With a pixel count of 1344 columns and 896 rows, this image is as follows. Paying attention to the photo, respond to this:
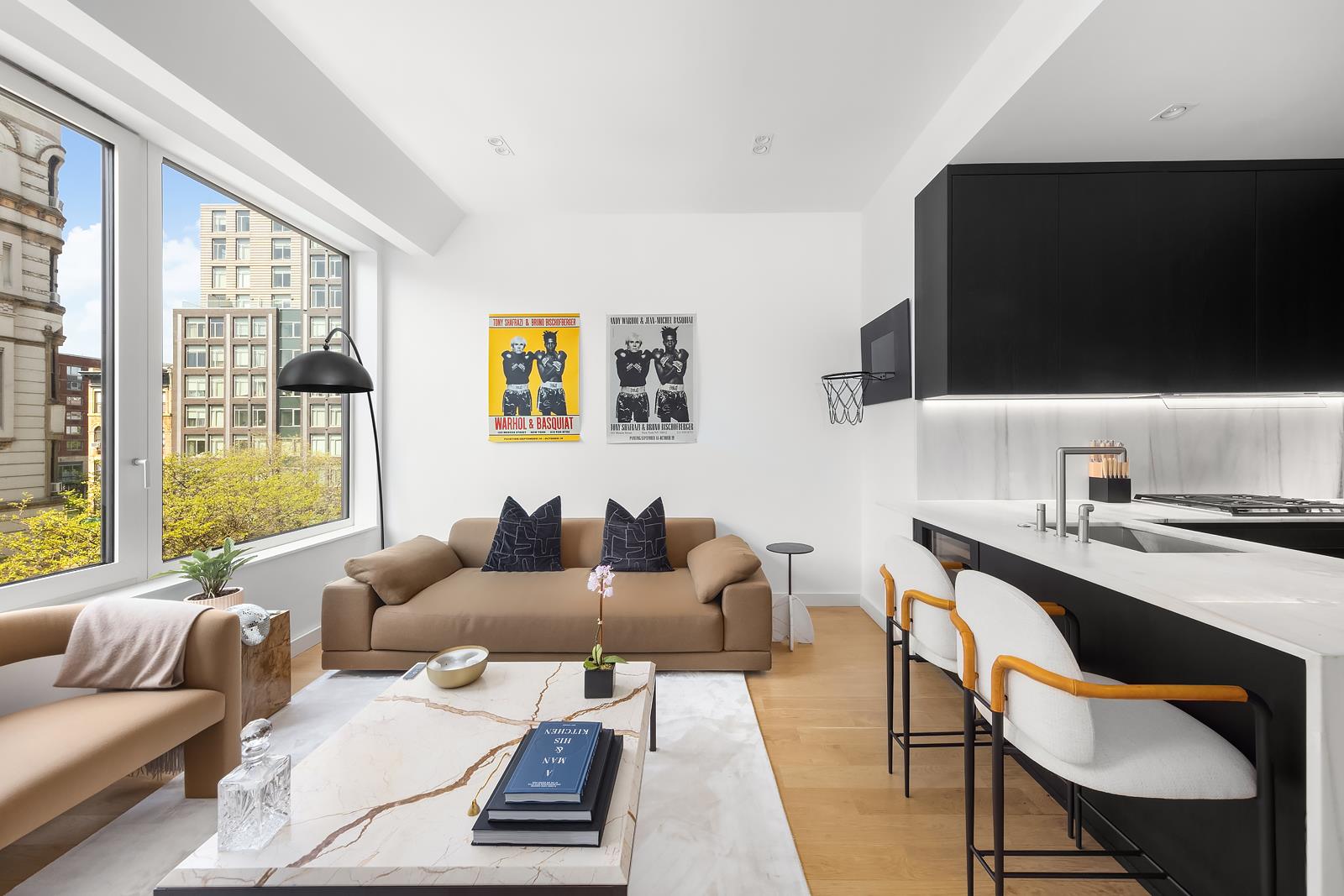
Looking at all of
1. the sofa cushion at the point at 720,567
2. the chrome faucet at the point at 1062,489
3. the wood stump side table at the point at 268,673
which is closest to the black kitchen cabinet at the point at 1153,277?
the chrome faucet at the point at 1062,489

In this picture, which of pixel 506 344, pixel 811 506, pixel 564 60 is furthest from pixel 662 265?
pixel 811 506

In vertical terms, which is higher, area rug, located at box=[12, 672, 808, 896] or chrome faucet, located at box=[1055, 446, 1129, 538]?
chrome faucet, located at box=[1055, 446, 1129, 538]

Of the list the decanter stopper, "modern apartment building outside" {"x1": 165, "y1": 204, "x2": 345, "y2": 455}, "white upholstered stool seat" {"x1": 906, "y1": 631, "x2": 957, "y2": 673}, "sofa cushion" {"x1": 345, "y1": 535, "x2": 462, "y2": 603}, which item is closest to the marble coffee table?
the decanter stopper

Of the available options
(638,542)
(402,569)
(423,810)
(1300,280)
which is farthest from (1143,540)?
(402,569)

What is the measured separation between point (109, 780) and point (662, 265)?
3.67 metres

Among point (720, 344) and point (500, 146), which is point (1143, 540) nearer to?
point (720, 344)

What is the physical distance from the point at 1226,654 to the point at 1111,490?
184cm

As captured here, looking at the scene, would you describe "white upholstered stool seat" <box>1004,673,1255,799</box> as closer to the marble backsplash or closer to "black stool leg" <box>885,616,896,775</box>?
"black stool leg" <box>885,616,896,775</box>

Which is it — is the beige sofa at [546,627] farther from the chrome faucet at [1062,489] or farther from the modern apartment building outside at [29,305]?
the chrome faucet at [1062,489]

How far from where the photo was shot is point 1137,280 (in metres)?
2.75

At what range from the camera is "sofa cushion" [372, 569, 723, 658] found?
2.86 meters

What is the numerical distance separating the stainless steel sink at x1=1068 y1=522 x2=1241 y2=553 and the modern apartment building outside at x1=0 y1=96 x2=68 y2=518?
3.81m

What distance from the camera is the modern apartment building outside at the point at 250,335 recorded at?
2.85 m

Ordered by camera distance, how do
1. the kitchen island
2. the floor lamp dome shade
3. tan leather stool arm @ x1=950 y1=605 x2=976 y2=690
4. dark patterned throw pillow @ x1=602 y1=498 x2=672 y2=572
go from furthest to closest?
dark patterned throw pillow @ x1=602 y1=498 x2=672 y2=572 → the floor lamp dome shade → tan leather stool arm @ x1=950 y1=605 x2=976 y2=690 → the kitchen island
